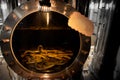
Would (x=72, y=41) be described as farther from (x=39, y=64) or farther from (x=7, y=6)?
(x=7, y=6)

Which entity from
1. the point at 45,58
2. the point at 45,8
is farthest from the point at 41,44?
the point at 45,8

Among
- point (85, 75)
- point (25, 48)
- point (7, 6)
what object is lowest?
point (85, 75)

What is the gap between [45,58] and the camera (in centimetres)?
177

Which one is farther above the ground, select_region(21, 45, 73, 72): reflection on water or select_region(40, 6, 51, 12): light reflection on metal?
select_region(40, 6, 51, 12): light reflection on metal

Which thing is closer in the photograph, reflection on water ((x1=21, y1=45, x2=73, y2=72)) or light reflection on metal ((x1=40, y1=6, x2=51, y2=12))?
light reflection on metal ((x1=40, y1=6, x2=51, y2=12))

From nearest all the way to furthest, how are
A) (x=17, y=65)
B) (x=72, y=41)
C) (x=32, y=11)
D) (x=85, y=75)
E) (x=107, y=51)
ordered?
(x=32, y=11) → (x=17, y=65) → (x=72, y=41) → (x=107, y=51) → (x=85, y=75)

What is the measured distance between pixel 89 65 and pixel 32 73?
3.50ft

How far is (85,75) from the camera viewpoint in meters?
2.29

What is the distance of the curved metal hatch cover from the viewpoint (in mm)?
1545

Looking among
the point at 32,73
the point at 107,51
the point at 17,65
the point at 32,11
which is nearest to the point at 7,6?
the point at 32,11

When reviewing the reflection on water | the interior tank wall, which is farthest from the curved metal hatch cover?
the interior tank wall

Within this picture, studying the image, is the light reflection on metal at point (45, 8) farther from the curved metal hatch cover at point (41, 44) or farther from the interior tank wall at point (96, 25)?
the interior tank wall at point (96, 25)

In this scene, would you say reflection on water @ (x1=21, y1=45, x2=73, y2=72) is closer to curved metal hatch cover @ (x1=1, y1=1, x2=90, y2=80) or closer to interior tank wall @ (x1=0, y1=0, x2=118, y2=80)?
curved metal hatch cover @ (x1=1, y1=1, x2=90, y2=80)

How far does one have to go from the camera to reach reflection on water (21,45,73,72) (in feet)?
5.71
